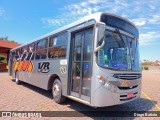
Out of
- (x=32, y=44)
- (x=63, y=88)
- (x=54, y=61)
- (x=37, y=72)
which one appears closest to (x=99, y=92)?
(x=63, y=88)

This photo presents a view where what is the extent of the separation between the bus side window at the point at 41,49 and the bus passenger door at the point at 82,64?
2.69 meters

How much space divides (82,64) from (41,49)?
13.8 ft

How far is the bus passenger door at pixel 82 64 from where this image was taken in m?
6.00

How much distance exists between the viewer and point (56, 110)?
689cm

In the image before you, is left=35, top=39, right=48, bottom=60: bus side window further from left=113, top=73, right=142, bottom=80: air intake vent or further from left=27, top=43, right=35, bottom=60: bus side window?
left=113, top=73, right=142, bottom=80: air intake vent

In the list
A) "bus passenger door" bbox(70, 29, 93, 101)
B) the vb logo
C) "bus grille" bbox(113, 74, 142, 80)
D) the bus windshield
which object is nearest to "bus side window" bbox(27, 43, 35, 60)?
the vb logo

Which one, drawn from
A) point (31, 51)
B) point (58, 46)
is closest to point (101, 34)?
point (58, 46)

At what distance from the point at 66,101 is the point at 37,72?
9.43 ft

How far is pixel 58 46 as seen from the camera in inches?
319

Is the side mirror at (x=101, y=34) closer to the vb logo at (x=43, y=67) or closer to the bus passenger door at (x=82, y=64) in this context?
the bus passenger door at (x=82, y=64)

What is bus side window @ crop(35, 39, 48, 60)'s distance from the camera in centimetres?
938

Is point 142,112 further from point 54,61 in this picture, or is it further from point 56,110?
point 54,61

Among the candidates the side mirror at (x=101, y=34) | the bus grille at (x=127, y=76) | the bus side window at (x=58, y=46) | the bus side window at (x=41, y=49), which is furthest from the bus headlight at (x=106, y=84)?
the bus side window at (x=41, y=49)

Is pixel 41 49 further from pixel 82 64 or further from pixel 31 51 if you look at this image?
pixel 82 64
